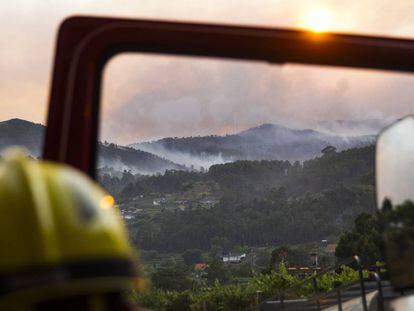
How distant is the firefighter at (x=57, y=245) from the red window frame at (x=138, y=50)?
1007 mm

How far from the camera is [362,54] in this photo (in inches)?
110

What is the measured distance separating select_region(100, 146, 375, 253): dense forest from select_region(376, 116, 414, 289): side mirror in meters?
119

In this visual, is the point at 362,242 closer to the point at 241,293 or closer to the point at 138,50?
the point at 241,293

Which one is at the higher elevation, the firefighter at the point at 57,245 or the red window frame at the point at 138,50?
the red window frame at the point at 138,50

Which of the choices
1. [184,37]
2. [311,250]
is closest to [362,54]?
[184,37]

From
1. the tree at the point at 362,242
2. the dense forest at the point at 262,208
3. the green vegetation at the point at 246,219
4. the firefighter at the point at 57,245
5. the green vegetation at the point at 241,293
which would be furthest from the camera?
the dense forest at the point at 262,208

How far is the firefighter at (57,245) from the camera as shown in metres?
1.35

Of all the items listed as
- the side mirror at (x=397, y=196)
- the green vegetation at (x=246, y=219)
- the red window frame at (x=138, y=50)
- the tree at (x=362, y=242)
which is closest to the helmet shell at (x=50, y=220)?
Answer: the red window frame at (x=138, y=50)

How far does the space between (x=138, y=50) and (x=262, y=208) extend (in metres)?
148

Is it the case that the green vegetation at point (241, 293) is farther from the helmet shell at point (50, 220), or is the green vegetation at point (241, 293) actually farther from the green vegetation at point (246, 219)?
the helmet shell at point (50, 220)

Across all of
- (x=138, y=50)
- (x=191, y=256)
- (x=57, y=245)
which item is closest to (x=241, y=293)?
(x=138, y=50)

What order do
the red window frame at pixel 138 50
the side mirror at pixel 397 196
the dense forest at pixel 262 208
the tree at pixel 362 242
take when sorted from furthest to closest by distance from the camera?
the dense forest at pixel 262 208 < the tree at pixel 362 242 < the side mirror at pixel 397 196 < the red window frame at pixel 138 50

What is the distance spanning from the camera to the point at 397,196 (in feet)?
9.48

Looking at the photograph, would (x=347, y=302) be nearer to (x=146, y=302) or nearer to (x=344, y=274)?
(x=344, y=274)
